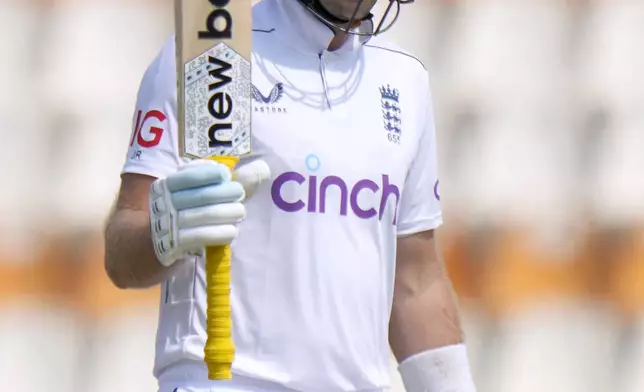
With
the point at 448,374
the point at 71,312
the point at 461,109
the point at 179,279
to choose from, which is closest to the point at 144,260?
the point at 179,279

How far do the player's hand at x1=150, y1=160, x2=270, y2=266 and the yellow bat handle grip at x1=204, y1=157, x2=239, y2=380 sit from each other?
24mm

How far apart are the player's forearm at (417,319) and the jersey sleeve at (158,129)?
481mm

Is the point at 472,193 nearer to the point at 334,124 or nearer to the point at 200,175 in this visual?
the point at 334,124

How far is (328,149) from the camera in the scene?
2.00 meters

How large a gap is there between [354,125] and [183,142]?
0.40 metres

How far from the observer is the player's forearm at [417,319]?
87.1 inches

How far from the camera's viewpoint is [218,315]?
1655 mm

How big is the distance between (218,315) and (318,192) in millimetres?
370

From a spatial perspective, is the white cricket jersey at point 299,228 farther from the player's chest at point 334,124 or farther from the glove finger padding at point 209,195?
the glove finger padding at point 209,195

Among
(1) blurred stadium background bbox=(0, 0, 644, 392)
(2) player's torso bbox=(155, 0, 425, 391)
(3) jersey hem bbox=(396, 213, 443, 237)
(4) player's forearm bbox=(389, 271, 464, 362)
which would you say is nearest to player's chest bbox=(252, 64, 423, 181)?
(2) player's torso bbox=(155, 0, 425, 391)

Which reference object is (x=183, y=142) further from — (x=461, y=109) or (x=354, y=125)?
(x=461, y=109)

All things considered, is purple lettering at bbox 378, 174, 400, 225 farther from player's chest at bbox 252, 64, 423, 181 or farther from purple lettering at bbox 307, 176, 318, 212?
purple lettering at bbox 307, 176, 318, 212

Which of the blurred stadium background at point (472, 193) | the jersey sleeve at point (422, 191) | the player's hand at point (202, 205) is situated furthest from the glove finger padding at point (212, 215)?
the blurred stadium background at point (472, 193)

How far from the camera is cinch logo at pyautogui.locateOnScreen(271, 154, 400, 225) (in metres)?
1.96
